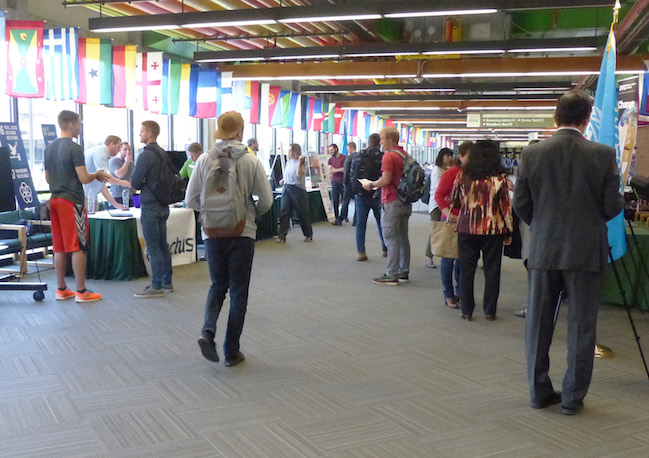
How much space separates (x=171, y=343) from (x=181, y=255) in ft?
9.40

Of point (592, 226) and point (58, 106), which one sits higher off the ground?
point (58, 106)

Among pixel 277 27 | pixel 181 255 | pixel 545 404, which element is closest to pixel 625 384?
pixel 545 404

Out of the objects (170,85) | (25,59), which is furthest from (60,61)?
(170,85)

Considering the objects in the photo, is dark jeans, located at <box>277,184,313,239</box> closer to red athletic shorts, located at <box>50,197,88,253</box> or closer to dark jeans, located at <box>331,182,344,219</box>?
dark jeans, located at <box>331,182,344,219</box>

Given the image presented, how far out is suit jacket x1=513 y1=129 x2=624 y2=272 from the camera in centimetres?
270

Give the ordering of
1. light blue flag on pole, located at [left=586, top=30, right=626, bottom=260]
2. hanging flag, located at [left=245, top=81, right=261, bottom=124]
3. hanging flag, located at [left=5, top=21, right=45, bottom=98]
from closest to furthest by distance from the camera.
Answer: light blue flag on pole, located at [left=586, top=30, right=626, bottom=260], hanging flag, located at [left=5, top=21, right=45, bottom=98], hanging flag, located at [left=245, top=81, right=261, bottom=124]

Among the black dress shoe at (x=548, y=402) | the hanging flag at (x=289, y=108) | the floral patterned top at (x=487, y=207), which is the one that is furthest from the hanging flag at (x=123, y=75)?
the black dress shoe at (x=548, y=402)

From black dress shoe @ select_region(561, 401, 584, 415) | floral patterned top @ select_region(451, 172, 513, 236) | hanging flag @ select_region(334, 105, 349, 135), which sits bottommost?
black dress shoe @ select_region(561, 401, 584, 415)

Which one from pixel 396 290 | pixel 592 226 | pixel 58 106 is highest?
pixel 58 106

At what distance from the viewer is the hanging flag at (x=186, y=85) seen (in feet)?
30.0

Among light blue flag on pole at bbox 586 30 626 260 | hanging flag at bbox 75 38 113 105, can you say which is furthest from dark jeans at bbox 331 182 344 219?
light blue flag on pole at bbox 586 30 626 260

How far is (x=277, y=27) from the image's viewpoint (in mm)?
9344

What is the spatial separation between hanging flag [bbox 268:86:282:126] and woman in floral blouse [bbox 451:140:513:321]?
7487 millimetres

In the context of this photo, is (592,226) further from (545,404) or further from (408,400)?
(408,400)
